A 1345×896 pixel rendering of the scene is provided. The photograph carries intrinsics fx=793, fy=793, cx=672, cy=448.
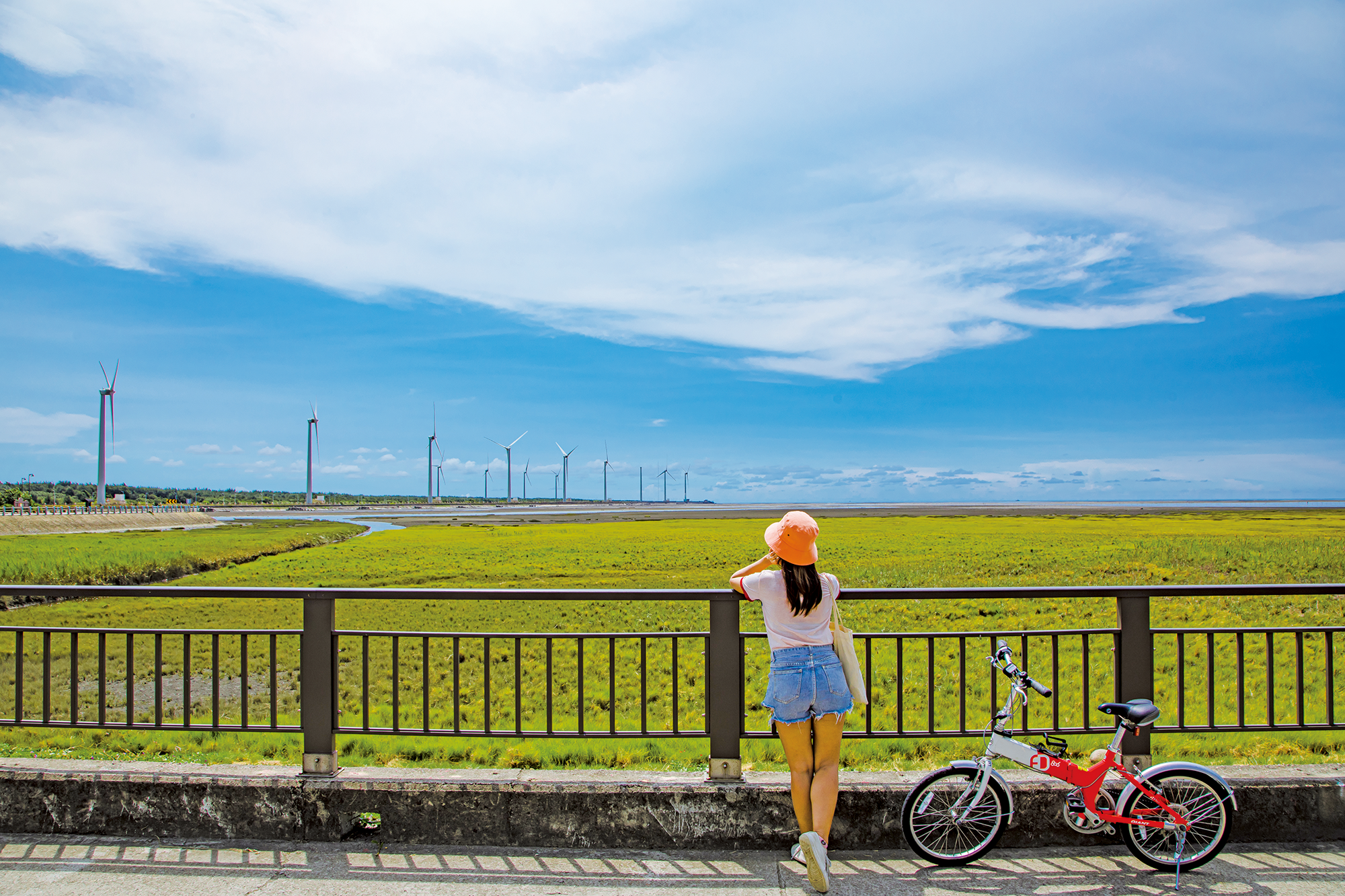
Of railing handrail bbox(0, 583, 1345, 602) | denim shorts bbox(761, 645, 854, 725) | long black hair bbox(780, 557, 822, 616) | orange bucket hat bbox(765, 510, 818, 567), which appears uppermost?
orange bucket hat bbox(765, 510, 818, 567)

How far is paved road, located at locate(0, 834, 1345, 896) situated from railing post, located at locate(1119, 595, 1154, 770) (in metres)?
0.69

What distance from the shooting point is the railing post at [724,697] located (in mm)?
4996

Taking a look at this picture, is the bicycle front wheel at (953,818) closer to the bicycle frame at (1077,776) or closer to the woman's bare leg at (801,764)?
the bicycle frame at (1077,776)

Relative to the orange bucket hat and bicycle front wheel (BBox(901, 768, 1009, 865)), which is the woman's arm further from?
bicycle front wheel (BBox(901, 768, 1009, 865))

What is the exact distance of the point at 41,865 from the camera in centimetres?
466

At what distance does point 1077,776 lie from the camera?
455 cm

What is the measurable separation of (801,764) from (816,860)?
0.46m

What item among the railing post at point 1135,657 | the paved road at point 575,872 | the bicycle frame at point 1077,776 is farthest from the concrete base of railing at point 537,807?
the railing post at point 1135,657

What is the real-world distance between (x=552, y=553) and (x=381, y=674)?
1037 inches

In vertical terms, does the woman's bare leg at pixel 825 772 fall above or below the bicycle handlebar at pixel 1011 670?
below

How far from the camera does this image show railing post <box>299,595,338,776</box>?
5.23 metres

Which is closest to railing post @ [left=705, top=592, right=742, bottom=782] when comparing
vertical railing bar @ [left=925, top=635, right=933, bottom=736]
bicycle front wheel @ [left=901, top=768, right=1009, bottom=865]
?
bicycle front wheel @ [left=901, top=768, right=1009, bottom=865]

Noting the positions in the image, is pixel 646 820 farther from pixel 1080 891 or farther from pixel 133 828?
pixel 133 828

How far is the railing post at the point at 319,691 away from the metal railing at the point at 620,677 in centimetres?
1
